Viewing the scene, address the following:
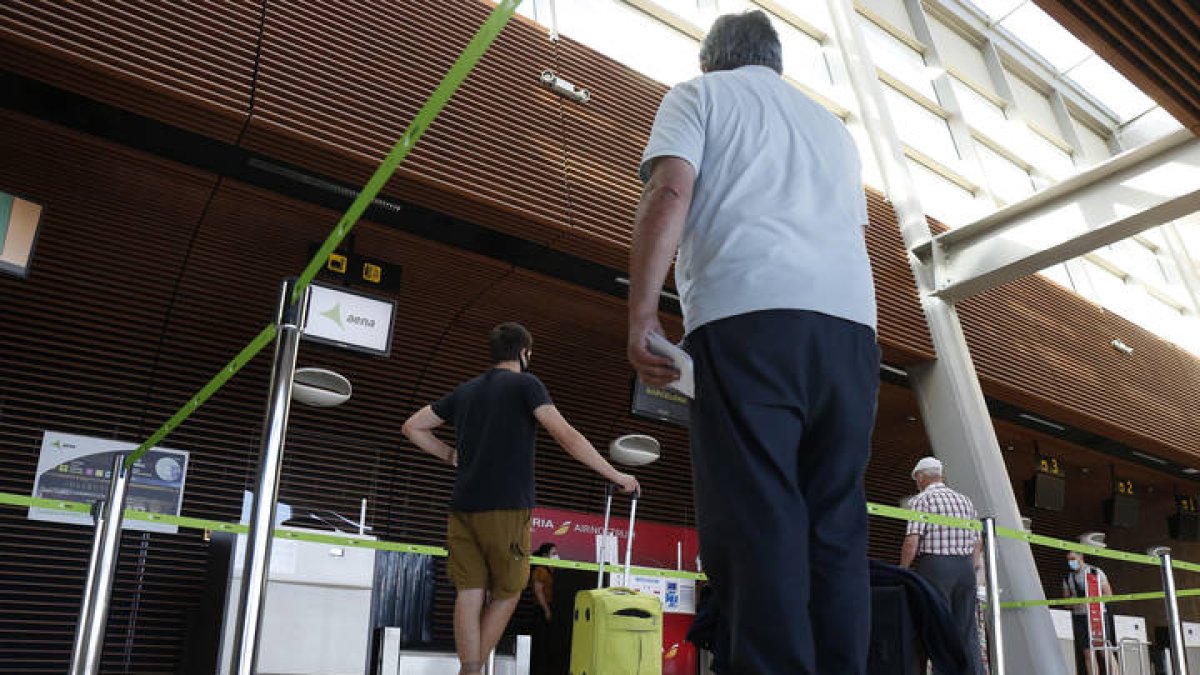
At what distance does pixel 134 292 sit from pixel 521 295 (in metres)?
2.73

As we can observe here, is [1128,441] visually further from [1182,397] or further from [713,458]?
[713,458]

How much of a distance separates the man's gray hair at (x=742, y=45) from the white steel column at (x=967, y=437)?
24.8 feet

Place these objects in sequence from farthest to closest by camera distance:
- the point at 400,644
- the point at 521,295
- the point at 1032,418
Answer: the point at 1032,418 → the point at 521,295 → the point at 400,644

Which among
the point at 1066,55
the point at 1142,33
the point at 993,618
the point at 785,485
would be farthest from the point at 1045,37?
the point at 785,485

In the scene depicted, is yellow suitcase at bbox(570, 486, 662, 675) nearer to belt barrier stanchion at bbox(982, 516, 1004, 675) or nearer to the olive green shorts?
the olive green shorts

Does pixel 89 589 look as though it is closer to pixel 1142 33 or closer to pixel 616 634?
pixel 616 634

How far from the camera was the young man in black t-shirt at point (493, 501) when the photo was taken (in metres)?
3.68

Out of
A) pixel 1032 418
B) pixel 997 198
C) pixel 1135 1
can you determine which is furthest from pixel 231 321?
pixel 997 198

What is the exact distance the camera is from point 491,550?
3.68m

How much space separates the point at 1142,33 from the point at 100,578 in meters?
5.89

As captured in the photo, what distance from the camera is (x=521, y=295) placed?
24.6ft

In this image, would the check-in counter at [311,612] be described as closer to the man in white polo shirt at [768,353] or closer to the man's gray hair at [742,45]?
the man's gray hair at [742,45]

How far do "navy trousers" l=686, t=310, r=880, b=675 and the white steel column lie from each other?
25.5ft

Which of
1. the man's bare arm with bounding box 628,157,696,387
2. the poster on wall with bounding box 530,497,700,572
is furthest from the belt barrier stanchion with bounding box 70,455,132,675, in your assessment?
the poster on wall with bounding box 530,497,700,572
